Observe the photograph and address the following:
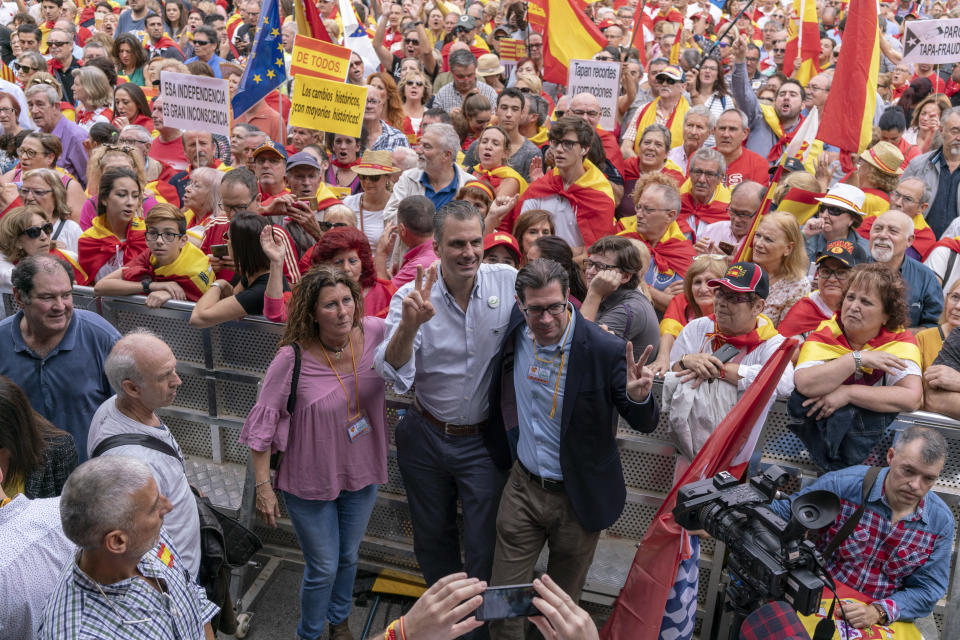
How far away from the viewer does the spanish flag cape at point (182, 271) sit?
534 cm

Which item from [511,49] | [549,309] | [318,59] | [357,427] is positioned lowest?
[357,427]

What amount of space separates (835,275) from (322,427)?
118 inches

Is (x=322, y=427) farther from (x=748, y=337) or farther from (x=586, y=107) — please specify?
(x=586, y=107)

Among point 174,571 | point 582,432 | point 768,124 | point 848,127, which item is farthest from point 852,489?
point 768,124

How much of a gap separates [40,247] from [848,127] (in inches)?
230

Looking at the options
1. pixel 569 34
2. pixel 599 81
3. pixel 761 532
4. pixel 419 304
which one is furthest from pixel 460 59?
pixel 761 532

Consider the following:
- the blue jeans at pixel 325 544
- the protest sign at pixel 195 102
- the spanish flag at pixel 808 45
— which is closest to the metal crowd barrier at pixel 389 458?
the blue jeans at pixel 325 544

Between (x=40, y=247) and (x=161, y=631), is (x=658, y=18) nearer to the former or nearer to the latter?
(x=40, y=247)

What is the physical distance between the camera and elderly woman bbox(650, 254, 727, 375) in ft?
16.0

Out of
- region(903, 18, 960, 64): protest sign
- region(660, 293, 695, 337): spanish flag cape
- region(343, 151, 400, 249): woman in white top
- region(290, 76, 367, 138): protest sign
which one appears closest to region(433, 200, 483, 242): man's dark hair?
region(660, 293, 695, 337): spanish flag cape

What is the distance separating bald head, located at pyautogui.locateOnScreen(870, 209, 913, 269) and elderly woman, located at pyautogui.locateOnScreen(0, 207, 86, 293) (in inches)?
209

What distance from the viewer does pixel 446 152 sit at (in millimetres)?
6449

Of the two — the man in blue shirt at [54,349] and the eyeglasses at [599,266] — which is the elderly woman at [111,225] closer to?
the man in blue shirt at [54,349]

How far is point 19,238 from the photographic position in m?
5.51
